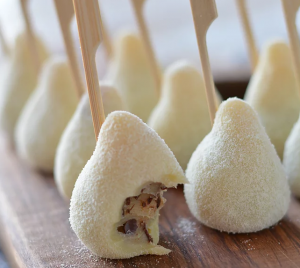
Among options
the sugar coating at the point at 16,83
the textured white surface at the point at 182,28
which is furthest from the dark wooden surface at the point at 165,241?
the textured white surface at the point at 182,28

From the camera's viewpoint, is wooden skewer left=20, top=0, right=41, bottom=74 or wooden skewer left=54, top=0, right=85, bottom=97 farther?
wooden skewer left=20, top=0, right=41, bottom=74

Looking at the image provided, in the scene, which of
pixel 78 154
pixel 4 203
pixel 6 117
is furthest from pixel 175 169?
pixel 6 117

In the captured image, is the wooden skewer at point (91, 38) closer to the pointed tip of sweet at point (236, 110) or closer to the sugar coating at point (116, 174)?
the sugar coating at point (116, 174)

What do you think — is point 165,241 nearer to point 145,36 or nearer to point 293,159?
point 293,159

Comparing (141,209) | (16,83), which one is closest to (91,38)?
(141,209)

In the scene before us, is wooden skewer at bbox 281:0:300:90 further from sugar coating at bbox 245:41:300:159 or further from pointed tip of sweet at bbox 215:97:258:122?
pointed tip of sweet at bbox 215:97:258:122

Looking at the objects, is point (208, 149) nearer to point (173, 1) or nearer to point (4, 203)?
point (4, 203)

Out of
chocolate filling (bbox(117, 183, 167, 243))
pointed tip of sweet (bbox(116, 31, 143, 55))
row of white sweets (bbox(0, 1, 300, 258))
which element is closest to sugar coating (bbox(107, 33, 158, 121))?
pointed tip of sweet (bbox(116, 31, 143, 55))
